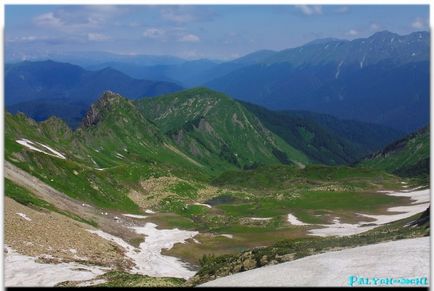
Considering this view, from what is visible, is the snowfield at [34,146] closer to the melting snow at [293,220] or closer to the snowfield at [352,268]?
the melting snow at [293,220]

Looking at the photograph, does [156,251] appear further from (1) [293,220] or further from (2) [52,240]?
(1) [293,220]

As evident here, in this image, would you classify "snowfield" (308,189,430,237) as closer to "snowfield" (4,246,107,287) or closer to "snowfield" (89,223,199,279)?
"snowfield" (89,223,199,279)

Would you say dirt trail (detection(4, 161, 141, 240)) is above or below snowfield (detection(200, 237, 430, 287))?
above

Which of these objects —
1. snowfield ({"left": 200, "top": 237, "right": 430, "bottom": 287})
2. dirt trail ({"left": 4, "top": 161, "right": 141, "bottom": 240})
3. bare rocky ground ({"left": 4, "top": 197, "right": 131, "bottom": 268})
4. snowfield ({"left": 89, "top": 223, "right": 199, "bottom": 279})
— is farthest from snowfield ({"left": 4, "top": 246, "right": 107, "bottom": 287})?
dirt trail ({"left": 4, "top": 161, "right": 141, "bottom": 240})

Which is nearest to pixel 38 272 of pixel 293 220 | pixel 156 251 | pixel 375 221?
pixel 156 251

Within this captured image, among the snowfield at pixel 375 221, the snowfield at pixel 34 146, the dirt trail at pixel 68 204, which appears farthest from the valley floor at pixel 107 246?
the snowfield at pixel 34 146

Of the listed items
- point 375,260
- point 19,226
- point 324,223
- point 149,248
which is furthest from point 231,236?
point 375,260
